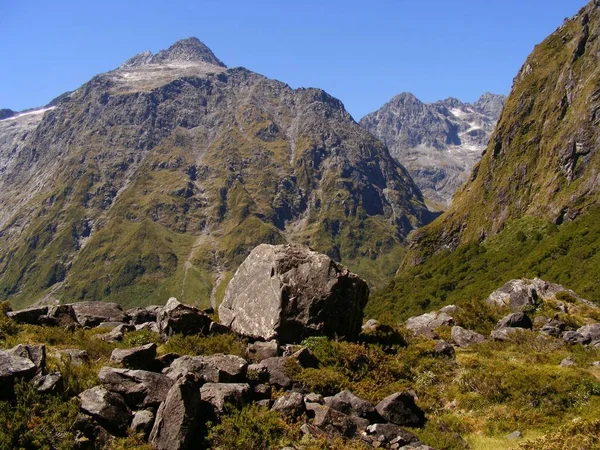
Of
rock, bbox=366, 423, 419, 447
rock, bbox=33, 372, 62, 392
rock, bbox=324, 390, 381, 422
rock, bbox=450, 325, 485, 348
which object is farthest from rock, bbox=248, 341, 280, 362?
rock, bbox=450, 325, 485, 348

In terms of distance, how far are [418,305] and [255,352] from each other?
145 metres

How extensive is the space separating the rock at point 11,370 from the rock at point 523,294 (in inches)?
1622

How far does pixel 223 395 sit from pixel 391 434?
667cm

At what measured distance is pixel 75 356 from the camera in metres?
23.2

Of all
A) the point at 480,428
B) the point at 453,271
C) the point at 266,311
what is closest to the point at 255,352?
the point at 266,311

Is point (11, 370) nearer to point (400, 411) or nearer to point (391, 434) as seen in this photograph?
point (391, 434)

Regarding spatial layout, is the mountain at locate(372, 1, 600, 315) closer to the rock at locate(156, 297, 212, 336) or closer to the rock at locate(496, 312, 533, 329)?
the rock at locate(496, 312, 533, 329)

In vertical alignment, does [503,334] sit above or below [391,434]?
above

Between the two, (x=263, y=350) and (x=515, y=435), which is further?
(x=263, y=350)

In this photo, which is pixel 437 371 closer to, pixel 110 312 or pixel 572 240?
pixel 110 312

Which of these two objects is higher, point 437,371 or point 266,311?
point 266,311

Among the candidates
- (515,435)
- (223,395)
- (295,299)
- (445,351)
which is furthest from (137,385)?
(445,351)

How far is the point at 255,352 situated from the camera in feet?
86.6

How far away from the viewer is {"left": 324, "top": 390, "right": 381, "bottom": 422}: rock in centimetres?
2068
